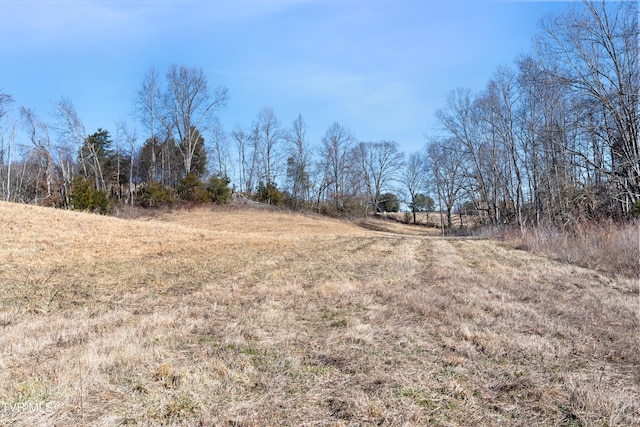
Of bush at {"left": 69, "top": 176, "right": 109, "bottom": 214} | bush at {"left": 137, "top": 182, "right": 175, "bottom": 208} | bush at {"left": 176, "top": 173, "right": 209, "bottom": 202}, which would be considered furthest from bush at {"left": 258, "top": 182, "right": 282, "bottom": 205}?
bush at {"left": 69, "top": 176, "right": 109, "bottom": 214}

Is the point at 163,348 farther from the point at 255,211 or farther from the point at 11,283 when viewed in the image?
the point at 255,211

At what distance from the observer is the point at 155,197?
94.2ft

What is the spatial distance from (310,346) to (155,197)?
28.8 metres

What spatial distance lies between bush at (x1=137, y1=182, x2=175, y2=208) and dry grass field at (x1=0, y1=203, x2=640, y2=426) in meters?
22.0

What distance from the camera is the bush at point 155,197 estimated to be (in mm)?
28750

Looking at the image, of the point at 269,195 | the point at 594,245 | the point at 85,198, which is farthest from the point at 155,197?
the point at 594,245

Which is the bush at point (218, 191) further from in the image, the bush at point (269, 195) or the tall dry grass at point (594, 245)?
the tall dry grass at point (594, 245)

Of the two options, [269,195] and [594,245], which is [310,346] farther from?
[269,195]

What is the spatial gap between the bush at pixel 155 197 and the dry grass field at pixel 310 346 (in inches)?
865

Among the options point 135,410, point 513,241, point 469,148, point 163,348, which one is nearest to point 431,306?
point 163,348

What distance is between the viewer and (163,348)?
3.30 meters

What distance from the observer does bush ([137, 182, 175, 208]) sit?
1132 inches

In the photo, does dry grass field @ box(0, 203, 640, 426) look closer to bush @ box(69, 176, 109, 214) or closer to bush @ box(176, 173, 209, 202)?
bush @ box(69, 176, 109, 214)

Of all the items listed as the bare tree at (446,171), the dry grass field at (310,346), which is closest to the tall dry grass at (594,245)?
the dry grass field at (310,346)
